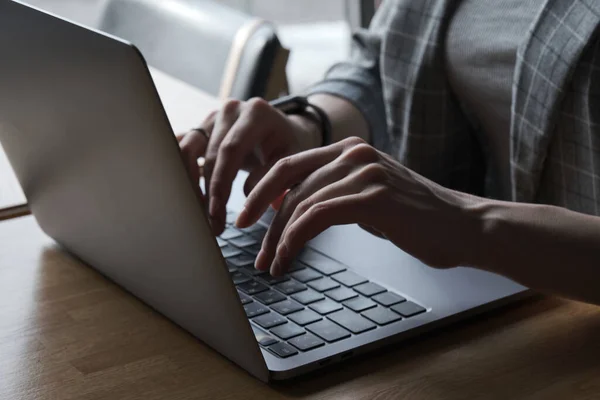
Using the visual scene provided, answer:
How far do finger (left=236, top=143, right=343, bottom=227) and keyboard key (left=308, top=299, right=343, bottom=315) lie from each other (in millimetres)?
95

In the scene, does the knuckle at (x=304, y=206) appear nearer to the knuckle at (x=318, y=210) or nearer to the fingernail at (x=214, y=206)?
the knuckle at (x=318, y=210)

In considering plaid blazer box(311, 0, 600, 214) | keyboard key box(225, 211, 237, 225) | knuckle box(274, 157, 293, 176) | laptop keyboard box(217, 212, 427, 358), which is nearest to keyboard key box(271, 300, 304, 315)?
laptop keyboard box(217, 212, 427, 358)

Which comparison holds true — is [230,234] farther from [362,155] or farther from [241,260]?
[362,155]

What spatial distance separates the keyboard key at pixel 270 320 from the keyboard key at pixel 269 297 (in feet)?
0.08

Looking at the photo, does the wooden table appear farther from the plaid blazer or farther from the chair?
the chair

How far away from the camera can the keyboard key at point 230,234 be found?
0.85 metres

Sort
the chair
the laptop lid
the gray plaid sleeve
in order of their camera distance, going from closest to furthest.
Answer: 1. the laptop lid
2. the gray plaid sleeve
3. the chair

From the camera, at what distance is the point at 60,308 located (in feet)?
2.44

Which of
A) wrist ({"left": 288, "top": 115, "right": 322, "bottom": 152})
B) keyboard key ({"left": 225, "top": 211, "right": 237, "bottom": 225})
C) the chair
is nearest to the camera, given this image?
keyboard key ({"left": 225, "top": 211, "right": 237, "bottom": 225})

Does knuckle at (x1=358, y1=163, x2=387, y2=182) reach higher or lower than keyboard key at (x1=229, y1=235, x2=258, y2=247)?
higher

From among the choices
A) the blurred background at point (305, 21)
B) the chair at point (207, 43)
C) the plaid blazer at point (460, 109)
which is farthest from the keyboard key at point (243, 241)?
the blurred background at point (305, 21)

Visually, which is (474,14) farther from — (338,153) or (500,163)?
(338,153)

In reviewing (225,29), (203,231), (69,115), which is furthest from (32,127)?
(225,29)

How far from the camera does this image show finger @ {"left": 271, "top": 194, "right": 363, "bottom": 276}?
2.17ft
